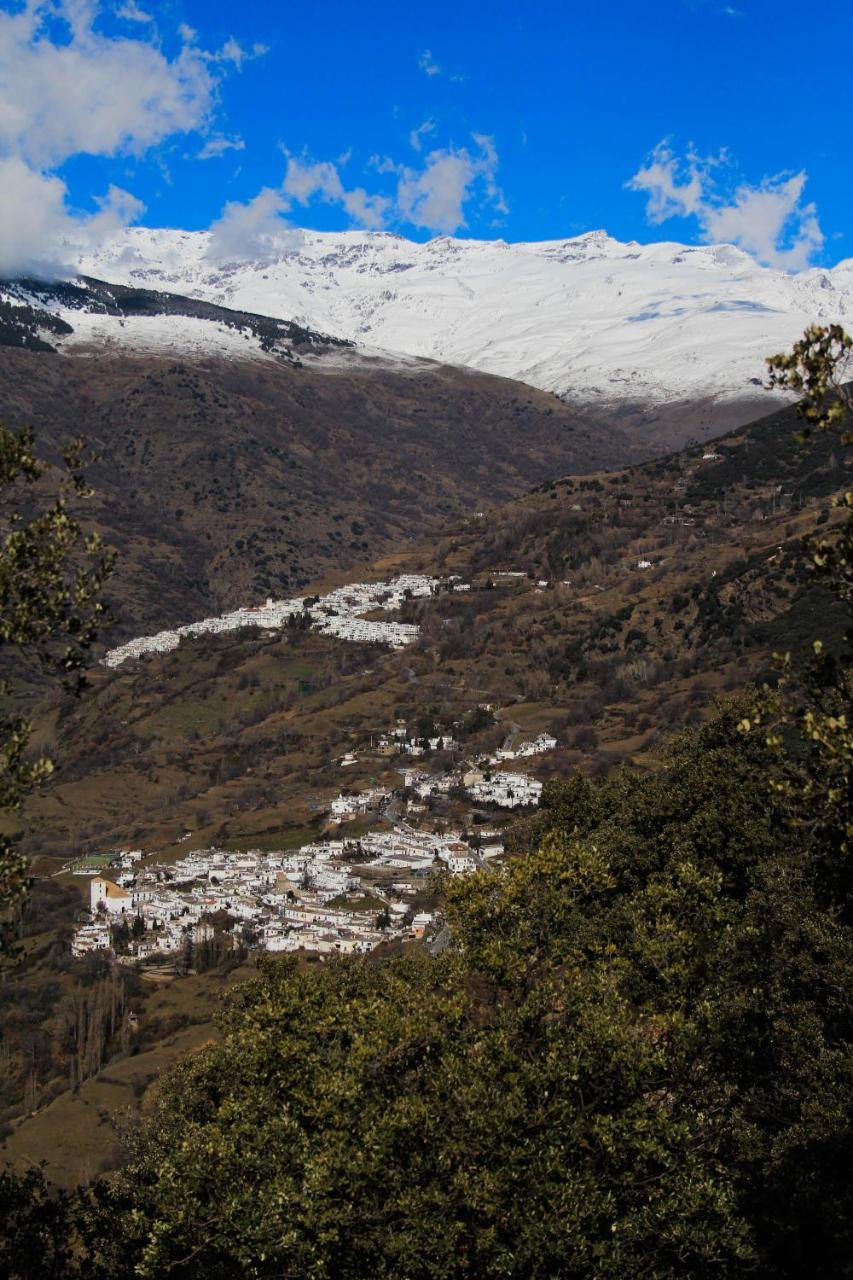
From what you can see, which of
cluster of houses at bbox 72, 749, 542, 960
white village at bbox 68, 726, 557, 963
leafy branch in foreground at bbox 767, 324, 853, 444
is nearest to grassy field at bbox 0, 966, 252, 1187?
white village at bbox 68, 726, 557, 963

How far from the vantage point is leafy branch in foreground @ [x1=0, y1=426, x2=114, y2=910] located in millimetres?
13336

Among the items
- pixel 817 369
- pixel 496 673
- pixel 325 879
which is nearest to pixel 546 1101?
pixel 817 369

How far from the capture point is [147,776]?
13950cm

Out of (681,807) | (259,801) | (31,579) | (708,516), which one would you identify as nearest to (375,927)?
(681,807)

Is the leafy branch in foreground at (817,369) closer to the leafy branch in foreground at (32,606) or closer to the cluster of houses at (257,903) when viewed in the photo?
the leafy branch in foreground at (32,606)

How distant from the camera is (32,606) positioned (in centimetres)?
1377

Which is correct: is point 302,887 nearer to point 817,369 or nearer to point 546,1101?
point 546,1101

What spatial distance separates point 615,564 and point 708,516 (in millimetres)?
21106

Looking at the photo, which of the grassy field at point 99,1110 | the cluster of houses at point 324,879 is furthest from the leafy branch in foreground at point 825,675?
the cluster of houses at point 324,879

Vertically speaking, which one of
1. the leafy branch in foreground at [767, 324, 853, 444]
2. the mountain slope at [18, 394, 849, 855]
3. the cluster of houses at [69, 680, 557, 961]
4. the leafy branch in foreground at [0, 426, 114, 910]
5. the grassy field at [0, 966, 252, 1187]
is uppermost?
the leafy branch in foreground at [767, 324, 853, 444]

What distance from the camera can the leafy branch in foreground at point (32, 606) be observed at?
13.3 m

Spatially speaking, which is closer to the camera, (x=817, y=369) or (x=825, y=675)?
(x=817, y=369)

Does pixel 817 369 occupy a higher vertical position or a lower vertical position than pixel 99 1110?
higher

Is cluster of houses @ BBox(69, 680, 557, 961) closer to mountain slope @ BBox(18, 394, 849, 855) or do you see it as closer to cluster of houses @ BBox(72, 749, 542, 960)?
cluster of houses @ BBox(72, 749, 542, 960)
